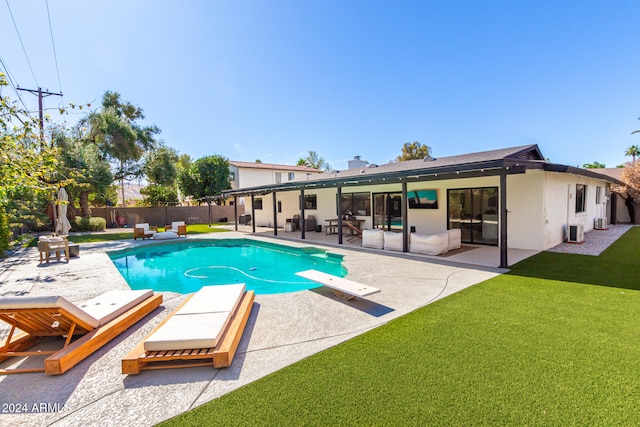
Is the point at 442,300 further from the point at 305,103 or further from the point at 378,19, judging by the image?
the point at 305,103

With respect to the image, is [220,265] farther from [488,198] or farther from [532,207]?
[532,207]

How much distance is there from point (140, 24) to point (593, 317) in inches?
599

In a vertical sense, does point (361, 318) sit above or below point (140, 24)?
below

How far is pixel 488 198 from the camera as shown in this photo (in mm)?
10078

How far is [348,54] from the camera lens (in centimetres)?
1570

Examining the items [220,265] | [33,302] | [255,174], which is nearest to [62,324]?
[33,302]

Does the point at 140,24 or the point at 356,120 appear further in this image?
the point at 356,120

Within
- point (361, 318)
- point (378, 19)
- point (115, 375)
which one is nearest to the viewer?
point (115, 375)

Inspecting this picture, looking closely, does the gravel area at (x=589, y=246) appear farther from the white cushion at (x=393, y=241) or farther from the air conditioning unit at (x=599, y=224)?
the white cushion at (x=393, y=241)

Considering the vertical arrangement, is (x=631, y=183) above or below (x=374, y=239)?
above

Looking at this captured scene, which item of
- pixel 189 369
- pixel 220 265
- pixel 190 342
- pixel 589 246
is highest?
pixel 190 342

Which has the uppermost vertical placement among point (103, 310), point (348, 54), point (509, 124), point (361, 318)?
point (348, 54)

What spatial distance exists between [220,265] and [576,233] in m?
12.6

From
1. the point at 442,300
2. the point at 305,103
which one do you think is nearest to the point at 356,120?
the point at 305,103
